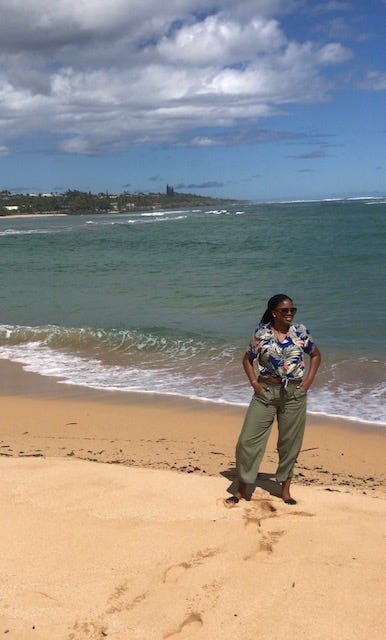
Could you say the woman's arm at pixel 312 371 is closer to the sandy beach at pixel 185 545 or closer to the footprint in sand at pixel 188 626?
the sandy beach at pixel 185 545

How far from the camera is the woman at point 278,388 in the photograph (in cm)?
429

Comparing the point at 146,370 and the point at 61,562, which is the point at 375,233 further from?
the point at 61,562

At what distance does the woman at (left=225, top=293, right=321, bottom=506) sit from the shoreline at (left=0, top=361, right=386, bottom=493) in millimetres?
457

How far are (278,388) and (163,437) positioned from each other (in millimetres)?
2345

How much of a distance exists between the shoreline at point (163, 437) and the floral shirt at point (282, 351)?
1033 millimetres

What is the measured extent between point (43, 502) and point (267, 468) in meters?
2.06

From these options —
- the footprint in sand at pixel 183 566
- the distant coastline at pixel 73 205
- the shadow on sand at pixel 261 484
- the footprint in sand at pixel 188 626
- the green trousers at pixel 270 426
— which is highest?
the distant coastline at pixel 73 205

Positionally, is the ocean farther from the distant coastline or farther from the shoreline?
the distant coastline

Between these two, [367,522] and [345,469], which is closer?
[367,522]

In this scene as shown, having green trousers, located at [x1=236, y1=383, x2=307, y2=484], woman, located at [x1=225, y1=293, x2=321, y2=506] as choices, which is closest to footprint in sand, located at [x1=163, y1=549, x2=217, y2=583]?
woman, located at [x1=225, y1=293, x2=321, y2=506]

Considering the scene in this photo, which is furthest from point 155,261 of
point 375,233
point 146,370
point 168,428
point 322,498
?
point 322,498

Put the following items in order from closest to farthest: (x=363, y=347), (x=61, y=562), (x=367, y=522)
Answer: (x=61, y=562)
(x=367, y=522)
(x=363, y=347)

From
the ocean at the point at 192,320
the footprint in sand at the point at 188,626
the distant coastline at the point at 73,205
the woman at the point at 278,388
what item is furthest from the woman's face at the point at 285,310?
the distant coastline at the point at 73,205

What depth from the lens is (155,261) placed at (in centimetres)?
2603
